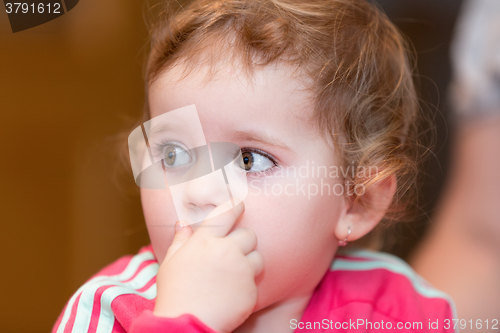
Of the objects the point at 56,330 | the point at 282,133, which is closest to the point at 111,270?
the point at 56,330

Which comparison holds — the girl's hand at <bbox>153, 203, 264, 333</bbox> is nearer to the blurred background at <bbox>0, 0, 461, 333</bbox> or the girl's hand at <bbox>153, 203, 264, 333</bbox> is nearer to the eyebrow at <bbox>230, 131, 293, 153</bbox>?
the eyebrow at <bbox>230, 131, 293, 153</bbox>

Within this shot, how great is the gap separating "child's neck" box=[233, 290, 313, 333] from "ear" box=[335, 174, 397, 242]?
152 mm

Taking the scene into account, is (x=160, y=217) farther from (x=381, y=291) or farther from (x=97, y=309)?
(x=381, y=291)

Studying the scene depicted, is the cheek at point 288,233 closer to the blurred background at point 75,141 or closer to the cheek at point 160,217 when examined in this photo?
the cheek at point 160,217

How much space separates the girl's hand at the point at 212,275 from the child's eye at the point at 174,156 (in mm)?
125

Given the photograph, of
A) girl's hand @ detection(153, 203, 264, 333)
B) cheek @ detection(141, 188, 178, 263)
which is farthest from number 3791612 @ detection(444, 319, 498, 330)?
cheek @ detection(141, 188, 178, 263)

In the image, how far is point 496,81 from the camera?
105 centimetres

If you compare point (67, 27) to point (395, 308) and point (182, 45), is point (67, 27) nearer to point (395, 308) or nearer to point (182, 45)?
point (182, 45)

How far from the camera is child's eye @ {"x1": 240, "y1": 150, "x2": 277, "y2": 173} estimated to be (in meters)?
0.67

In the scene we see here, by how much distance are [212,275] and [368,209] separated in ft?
1.19

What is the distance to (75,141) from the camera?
1.15 m

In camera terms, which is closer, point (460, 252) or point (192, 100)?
point (192, 100)

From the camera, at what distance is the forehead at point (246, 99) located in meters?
0.64

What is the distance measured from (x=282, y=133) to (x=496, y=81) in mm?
696
